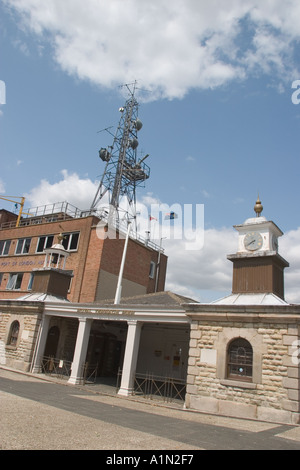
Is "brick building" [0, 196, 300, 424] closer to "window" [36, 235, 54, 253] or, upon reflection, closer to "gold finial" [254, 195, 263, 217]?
"gold finial" [254, 195, 263, 217]

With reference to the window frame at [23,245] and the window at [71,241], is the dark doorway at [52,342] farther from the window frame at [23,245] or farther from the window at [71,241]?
the window frame at [23,245]

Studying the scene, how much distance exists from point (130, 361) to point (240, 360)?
6015 mm

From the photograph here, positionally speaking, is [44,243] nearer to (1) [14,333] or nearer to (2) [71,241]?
(2) [71,241]

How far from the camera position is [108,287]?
30562mm

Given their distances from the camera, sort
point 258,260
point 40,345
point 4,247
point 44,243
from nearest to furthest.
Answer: point 258,260 < point 40,345 < point 44,243 < point 4,247

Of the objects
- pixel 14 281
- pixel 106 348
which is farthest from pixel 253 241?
pixel 14 281

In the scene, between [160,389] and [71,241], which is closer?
[160,389]

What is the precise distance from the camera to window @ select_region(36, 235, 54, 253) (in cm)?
3375

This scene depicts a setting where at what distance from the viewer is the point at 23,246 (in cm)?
3584

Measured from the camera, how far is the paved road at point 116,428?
7.23m

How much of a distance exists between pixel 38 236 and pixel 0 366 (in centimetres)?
1481

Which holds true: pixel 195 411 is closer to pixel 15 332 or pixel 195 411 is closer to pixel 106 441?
pixel 106 441

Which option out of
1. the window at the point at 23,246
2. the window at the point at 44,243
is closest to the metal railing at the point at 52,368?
the window at the point at 44,243

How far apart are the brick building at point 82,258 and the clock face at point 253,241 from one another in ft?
52.8
